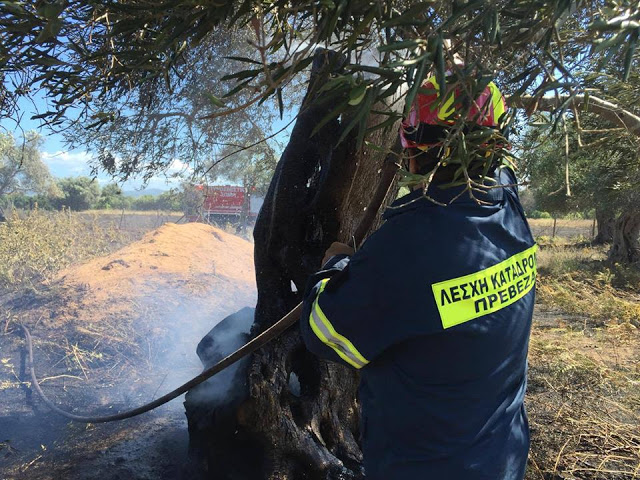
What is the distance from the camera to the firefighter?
5.19ft

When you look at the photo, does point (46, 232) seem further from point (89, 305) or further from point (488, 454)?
point (488, 454)

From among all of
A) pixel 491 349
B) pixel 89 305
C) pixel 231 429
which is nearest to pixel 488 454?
pixel 491 349

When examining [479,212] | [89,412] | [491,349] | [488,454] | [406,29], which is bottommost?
[89,412]

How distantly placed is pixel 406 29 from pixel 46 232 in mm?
11015

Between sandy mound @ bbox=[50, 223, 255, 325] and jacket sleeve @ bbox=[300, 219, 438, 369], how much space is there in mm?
6380

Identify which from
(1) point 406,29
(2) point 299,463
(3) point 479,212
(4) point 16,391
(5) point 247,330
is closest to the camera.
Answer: (1) point 406,29

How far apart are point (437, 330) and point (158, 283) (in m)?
7.74

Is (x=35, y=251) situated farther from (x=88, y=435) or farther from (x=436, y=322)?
(x=436, y=322)

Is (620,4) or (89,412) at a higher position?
(620,4)

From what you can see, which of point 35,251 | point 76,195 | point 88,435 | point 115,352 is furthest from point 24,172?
point 88,435

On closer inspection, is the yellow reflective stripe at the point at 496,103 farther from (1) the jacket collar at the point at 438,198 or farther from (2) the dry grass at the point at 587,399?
(2) the dry grass at the point at 587,399

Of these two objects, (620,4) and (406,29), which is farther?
(406,29)

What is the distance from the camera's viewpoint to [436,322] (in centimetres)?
158

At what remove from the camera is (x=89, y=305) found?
768 centimetres
